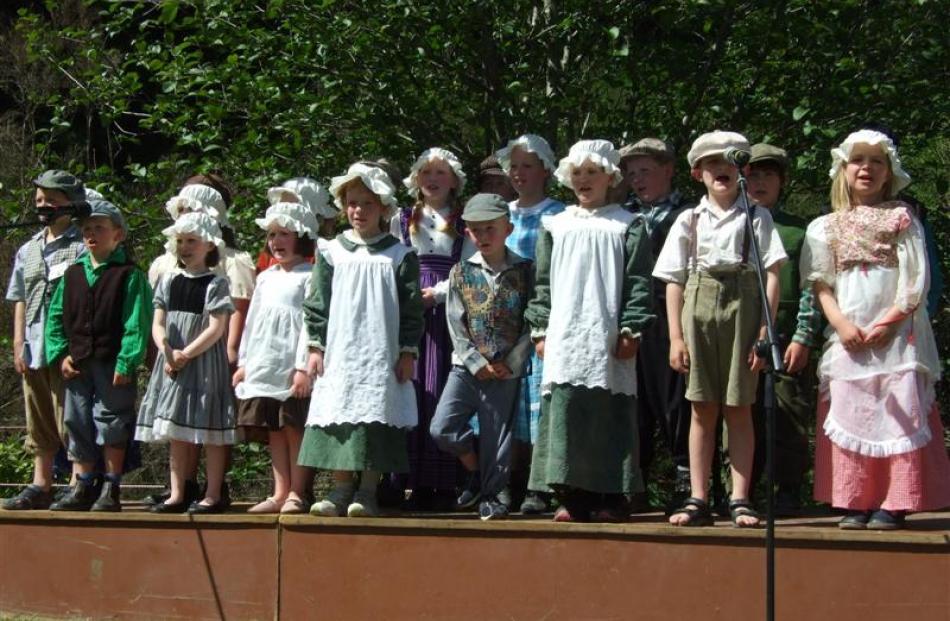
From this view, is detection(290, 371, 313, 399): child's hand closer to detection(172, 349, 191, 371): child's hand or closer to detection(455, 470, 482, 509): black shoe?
detection(172, 349, 191, 371): child's hand

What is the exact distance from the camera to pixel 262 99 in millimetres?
8945

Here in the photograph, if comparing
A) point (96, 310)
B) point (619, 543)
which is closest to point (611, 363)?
point (619, 543)

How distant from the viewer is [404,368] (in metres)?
6.61

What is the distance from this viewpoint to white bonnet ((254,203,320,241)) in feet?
23.1

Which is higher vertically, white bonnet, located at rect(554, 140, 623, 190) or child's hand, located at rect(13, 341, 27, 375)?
white bonnet, located at rect(554, 140, 623, 190)

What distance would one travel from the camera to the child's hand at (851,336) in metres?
5.91

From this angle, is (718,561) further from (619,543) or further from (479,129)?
(479,129)

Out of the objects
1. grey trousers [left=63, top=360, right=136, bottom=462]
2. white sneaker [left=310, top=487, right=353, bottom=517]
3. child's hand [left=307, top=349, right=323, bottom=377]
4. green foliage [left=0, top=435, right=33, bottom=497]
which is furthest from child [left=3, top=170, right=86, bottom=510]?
green foliage [left=0, top=435, right=33, bottom=497]

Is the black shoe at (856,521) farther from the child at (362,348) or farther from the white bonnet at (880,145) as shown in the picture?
the child at (362,348)

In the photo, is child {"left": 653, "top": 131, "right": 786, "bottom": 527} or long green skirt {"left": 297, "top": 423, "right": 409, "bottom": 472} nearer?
child {"left": 653, "top": 131, "right": 786, "bottom": 527}

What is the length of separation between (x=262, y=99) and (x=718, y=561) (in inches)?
182

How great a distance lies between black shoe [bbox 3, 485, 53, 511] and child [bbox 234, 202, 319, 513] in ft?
4.11

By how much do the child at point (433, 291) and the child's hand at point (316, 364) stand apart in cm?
58

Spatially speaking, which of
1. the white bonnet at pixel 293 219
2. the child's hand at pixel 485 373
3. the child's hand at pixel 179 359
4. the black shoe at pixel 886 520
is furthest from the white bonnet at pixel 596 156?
the child's hand at pixel 179 359
